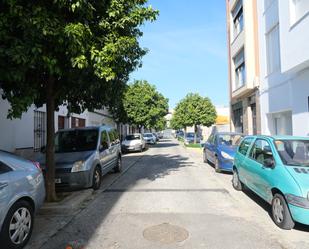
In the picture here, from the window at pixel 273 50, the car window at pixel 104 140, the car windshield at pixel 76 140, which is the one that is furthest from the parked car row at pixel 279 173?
the window at pixel 273 50

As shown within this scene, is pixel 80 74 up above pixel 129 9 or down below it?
below

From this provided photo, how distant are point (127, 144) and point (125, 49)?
17.6 meters

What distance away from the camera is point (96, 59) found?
21.0ft

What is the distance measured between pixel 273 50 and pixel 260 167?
10.2 meters

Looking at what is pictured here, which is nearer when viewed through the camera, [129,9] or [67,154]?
[129,9]

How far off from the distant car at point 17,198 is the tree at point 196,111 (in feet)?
103

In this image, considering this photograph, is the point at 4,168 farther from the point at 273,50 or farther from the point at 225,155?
the point at 273,50

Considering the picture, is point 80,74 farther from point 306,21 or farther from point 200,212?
point 306,21

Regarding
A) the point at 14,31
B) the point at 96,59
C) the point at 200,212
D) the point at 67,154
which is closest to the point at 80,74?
the point at 96,59

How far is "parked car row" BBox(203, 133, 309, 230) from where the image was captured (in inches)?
205

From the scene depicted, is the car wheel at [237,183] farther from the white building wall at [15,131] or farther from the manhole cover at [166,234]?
the white building wall at [15,131]

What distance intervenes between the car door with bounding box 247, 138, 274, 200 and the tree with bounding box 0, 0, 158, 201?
3.49 m

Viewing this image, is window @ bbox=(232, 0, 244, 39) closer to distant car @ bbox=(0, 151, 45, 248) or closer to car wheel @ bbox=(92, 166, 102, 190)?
car wheel @ bbox=(92, 166, 102, 190)

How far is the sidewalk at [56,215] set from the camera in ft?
17.2
